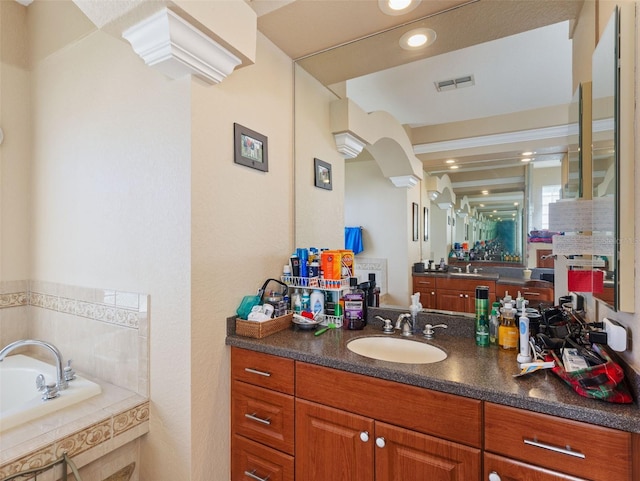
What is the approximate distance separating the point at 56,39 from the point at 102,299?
1582mm

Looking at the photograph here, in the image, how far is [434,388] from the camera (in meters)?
1.04

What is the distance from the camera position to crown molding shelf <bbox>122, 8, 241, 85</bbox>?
116 cm

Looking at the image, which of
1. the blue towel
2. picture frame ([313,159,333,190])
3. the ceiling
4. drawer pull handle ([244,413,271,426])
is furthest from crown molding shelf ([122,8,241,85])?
drawer pull handle ([244,413,271,426])

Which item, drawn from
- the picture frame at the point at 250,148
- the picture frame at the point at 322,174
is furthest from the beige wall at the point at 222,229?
the picture frame at the point at 322,174

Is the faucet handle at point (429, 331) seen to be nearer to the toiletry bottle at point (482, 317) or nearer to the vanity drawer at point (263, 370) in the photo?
the toiletry bottle at point (482, 317)

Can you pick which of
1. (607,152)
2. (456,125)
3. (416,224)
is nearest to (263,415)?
(416,224)

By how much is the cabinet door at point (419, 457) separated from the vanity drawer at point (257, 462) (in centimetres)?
43

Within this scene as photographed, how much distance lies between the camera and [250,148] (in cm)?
162

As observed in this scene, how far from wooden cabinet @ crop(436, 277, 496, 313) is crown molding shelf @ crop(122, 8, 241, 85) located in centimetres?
142

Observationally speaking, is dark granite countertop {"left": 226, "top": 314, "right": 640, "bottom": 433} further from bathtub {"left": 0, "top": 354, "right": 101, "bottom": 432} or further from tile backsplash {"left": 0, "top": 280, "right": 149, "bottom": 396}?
bathtub {"left": 0, "top": 354, "right": 101, "bottom": 432}

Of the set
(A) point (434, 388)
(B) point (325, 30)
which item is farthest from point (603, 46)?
(A) point (434, 388)

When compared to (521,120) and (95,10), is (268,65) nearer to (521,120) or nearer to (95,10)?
(95,10)

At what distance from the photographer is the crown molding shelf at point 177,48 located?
3.80ft

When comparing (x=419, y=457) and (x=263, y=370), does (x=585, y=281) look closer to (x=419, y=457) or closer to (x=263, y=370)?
(x=419, y=457)
